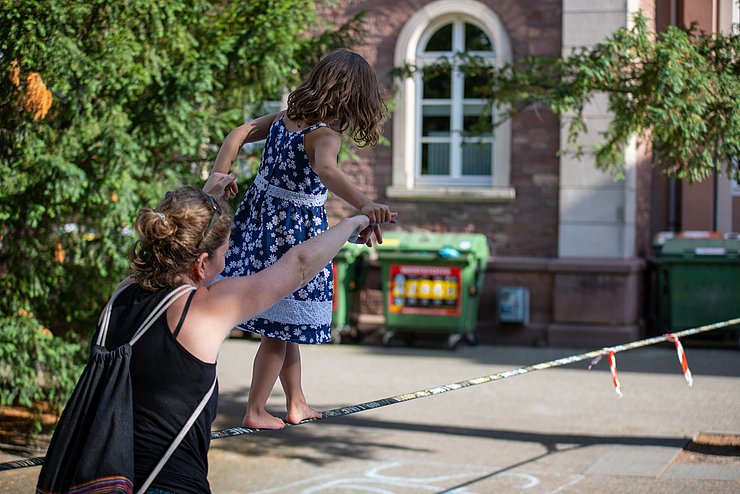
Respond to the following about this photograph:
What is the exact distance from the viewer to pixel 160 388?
9.38ft

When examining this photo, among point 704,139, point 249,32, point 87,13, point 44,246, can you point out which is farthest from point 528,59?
point 44,246

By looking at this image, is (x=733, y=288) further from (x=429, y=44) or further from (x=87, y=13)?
(x=87, y=13)

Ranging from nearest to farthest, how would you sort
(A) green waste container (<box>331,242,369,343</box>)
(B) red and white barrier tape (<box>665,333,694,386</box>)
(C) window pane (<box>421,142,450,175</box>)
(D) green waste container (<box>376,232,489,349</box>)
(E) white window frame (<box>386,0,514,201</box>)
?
(B) red and white barrier tape (<box>665,333,694,386</box>) → (D) green waste container (<box>376,232,489,349</box>) → (A) green waste container (<box>331,242,369,343</box>) → (E) white window frame (<box>386,0,514,201</box>) → (C) window pane (<box>421,142,450,175</box>)

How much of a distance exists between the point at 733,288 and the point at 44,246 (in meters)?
9.14

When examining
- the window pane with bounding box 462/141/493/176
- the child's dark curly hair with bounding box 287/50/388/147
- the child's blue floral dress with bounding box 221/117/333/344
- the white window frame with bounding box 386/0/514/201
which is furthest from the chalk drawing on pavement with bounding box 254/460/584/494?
the window pane with bounding box 462/141/493/176

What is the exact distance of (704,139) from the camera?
7312 millimetres

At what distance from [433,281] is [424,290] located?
6.8 inches

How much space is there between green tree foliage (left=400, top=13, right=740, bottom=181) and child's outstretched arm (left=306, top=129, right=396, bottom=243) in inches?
155

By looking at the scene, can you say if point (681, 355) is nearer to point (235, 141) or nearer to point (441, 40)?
point (235, 141)

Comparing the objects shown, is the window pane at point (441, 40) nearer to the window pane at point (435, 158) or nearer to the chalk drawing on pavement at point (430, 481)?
the window pane at point (435, 158)

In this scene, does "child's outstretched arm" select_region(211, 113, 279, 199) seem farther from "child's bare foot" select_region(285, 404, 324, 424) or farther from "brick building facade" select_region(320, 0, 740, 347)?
"brick building facade" select_region(320, 0, 740, 347)

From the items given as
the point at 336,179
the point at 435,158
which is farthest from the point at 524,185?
the point at 336,179

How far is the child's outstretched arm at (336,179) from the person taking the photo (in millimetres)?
3393

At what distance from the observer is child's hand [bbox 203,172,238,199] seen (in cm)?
370
